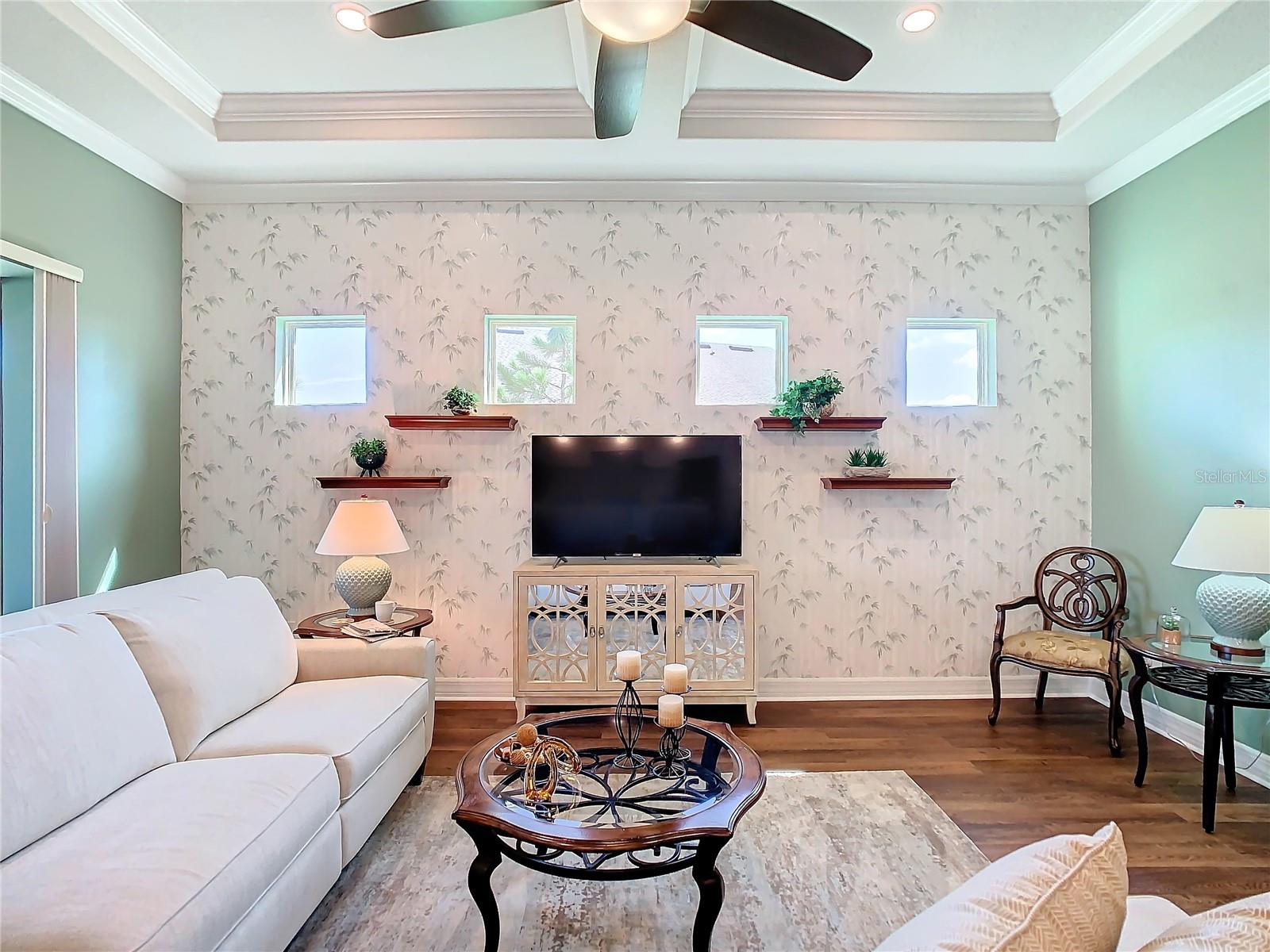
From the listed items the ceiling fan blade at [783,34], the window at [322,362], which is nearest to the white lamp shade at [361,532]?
the window at [322,362]

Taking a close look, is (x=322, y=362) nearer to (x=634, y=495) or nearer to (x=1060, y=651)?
(x=634, y=495)

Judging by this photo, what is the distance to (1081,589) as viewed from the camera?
367cm

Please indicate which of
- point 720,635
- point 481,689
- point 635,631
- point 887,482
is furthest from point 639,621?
point 887,482

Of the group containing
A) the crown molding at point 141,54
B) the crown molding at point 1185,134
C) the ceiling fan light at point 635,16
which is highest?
the crown molding at point 141,54

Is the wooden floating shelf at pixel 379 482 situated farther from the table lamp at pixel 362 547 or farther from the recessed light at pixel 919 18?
the recessed light at pixel 919 18

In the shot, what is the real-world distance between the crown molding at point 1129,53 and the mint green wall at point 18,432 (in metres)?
4.65

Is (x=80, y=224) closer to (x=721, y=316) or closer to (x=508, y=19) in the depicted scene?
(x=508, y=19)

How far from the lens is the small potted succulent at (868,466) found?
3.81m

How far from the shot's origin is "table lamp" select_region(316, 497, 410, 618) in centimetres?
327

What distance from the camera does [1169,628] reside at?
2.73 m

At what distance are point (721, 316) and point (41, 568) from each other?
3473mm

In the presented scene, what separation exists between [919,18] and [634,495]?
7.99 feet

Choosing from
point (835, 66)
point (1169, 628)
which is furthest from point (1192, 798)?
point (835, 66)

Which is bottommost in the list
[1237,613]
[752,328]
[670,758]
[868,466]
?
[670,758]
